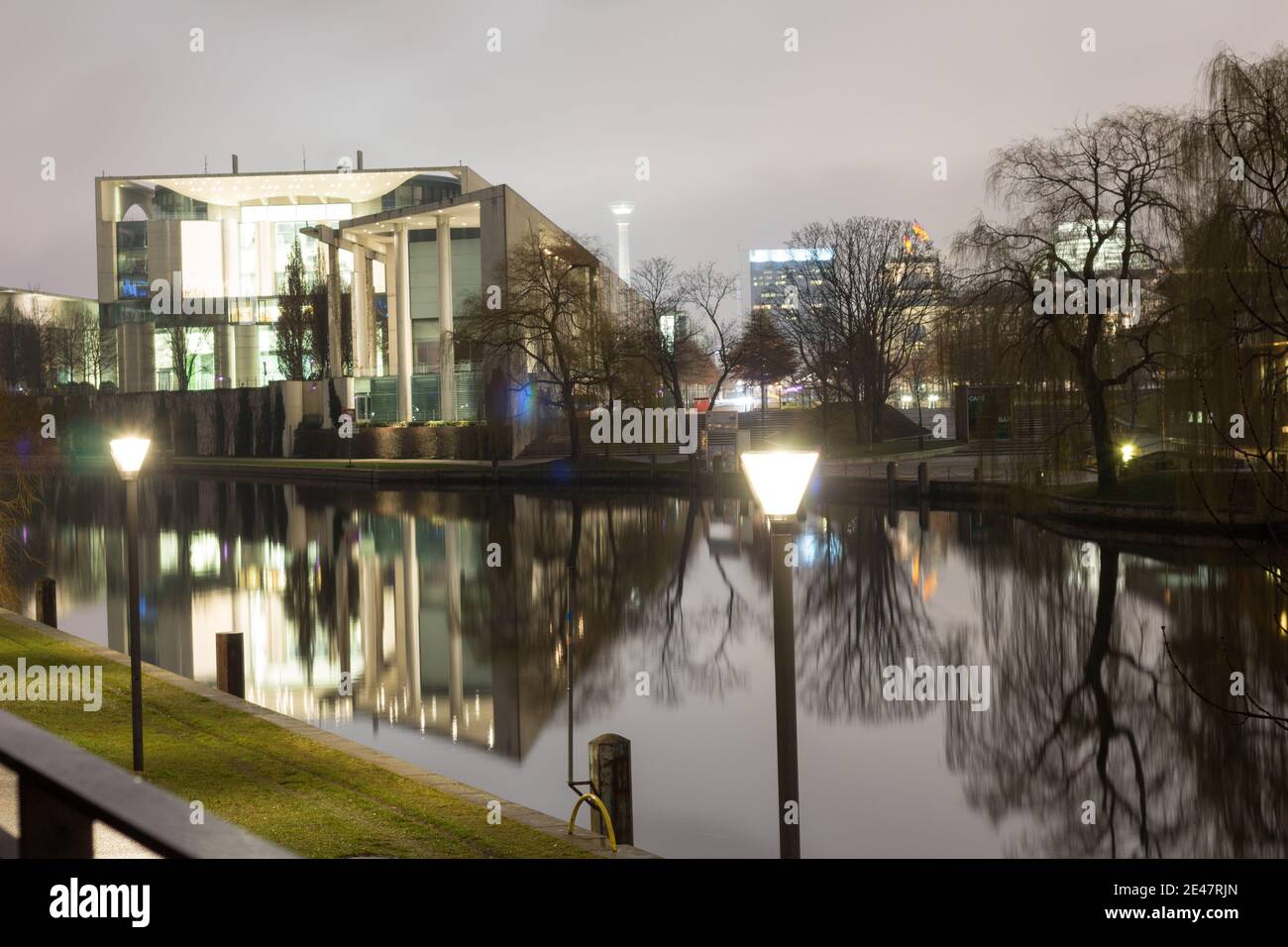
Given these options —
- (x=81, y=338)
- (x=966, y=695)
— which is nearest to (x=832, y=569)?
(x=966, y=695)

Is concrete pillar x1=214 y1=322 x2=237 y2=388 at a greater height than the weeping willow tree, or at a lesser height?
greater

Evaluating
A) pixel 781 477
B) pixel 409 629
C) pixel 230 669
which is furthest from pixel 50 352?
pixel 781 477

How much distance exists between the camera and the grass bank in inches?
314

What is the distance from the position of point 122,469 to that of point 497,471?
39919 mm

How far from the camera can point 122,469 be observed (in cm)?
1018

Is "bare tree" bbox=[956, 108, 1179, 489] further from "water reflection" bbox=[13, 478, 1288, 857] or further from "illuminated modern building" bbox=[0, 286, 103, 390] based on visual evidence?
"illuminated modern building" bbox=[0, 286, 103, 390]

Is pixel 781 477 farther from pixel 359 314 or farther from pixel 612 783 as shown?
pixel 359 314

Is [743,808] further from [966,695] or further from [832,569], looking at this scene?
[832,569]

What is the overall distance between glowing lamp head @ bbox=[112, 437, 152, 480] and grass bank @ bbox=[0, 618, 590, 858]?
240 cm

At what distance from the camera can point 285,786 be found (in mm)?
9266

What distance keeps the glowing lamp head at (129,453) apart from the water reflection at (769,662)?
183 inches

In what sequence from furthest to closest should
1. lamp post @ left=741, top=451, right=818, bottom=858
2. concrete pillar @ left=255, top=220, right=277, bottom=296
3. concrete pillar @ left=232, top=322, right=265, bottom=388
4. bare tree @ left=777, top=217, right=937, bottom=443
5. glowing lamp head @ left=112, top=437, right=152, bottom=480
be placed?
concrete pillar @ left=255, top=220, right=277, bottom=296 < concrete pillar @ left=232, top=322, right=265, bottom=388 < bare tree @ left=777, top=217, right=937, bottom=443 < glowing lamp head @ left=112, top=437, right=152, bottom=480 < lamp post @ left=741, top=451, right=818, bottom=858

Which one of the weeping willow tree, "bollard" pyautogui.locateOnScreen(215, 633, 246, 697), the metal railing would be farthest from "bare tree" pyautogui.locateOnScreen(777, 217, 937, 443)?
the metal railing

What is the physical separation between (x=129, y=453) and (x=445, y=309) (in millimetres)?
56031
